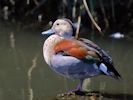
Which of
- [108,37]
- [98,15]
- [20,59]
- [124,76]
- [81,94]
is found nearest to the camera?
[81,94]

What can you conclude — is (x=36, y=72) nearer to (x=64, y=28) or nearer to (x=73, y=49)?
(x=64, y=28)

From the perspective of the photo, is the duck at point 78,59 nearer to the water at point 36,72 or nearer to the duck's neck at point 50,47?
the duck's neck at point 50,47

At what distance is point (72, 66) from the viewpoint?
450 centimetres

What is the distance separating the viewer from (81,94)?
4645mm

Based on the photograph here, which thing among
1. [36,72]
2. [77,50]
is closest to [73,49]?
[77,50]

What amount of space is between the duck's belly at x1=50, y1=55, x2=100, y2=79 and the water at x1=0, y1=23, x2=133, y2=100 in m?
0.35

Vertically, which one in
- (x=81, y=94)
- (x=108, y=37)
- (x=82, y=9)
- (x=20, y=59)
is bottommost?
(x=81, y=94)

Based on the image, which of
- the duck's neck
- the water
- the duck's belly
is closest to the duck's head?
the duck's neck

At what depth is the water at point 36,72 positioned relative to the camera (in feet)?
16.3

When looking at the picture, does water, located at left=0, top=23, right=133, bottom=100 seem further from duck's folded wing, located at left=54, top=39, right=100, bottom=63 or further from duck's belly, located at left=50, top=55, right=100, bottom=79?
duck's folded wing, located at left=54, top=39, right=100, bottom=63

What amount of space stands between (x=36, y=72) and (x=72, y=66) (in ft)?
3.92

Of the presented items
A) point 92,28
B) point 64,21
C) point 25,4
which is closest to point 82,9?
point 92,28

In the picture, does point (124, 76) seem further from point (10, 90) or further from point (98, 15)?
point (98, 15)

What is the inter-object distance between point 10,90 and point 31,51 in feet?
4.79
